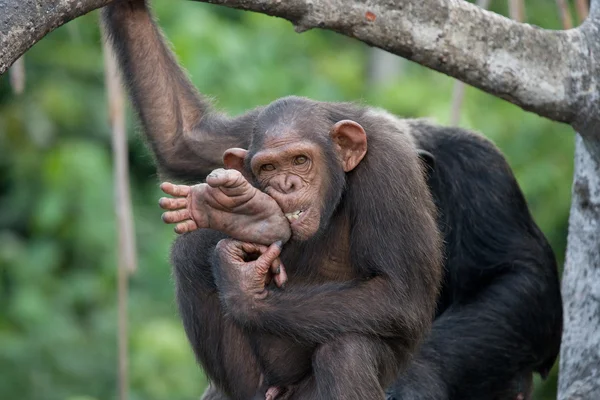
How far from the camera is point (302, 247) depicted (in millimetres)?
4438

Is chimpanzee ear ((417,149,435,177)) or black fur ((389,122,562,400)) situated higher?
chimpanzee ear ((417,149,435,177))

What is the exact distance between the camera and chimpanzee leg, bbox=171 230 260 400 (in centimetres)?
447

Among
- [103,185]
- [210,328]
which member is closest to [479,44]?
[210,328]

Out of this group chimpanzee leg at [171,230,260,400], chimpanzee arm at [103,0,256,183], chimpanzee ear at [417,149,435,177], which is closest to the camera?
A: chimpanzee leg at [171,230,260,400]

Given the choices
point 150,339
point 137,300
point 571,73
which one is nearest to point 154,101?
point 571,73

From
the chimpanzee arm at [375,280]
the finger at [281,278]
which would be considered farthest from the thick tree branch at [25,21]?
the finger at [281,278]

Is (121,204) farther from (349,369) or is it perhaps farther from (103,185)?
(103,185)

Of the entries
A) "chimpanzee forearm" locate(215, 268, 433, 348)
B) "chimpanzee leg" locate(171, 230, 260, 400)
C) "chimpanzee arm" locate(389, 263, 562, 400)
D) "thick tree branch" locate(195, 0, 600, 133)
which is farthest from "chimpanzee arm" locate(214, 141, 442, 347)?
"chimpanzee arm" locate(389, 263, 562, 400)

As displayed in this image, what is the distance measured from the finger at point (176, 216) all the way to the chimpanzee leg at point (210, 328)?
1.40 feet

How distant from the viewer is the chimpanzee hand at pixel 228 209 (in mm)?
4020

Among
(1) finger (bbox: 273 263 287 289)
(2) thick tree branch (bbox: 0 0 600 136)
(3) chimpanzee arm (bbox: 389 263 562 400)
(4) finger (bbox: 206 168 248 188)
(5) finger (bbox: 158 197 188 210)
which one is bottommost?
(3) chimpanzee arm (bbox: 389 263 562 400)

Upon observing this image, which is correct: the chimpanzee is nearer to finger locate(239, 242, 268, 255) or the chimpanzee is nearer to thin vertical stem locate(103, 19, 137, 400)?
finger locate(239, 242, 268, 255)

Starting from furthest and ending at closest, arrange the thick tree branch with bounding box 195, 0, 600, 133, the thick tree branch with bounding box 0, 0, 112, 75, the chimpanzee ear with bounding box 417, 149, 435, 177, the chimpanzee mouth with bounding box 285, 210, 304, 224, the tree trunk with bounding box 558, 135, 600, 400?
the chimpanzee ear with bounding box 417, 149, 435, 177 < the tree trunk with bounding box 558, 135, 600, 400 < the chimpanzee mouth with bounding box 285, 210, 304, 224 < the thick tree branch with bounding box 195, 0, 600, 133 < the thick tree branch with bounding box 0, 0, 112, 75

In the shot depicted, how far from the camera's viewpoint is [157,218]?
9391mm
